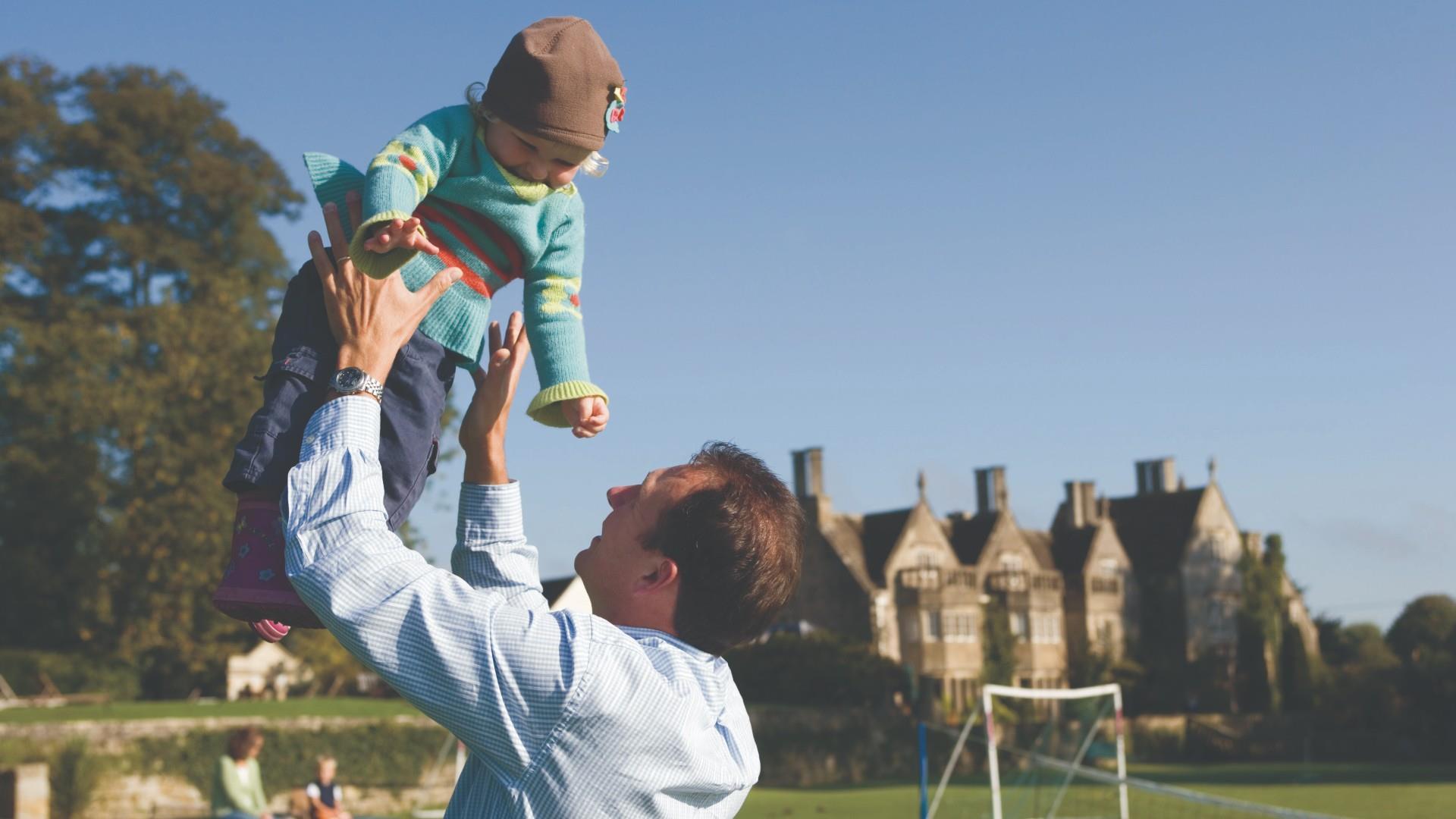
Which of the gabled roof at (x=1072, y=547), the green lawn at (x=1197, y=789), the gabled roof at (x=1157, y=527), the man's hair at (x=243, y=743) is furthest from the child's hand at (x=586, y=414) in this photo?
the gabled roof at (x=1157, y=527)

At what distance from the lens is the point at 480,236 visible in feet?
10.2

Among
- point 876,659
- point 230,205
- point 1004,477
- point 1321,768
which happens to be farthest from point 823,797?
point 1004,477

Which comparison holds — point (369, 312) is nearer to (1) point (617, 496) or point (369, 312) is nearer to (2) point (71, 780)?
(1) point (617, 496)

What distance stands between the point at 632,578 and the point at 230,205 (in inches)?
1641

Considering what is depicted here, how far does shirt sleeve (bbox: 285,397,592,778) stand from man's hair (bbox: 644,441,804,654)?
360mm

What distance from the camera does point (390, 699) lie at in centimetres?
4334

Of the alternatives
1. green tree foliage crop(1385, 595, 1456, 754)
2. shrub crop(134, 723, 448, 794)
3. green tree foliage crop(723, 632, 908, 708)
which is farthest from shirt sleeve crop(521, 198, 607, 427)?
green tree foliage crop(1385, 595, 1456, 754)

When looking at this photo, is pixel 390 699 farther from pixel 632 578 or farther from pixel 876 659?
pixel 632 578

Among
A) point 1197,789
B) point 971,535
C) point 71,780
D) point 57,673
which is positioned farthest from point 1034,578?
point 71,780

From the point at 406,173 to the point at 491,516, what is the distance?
0.75 m

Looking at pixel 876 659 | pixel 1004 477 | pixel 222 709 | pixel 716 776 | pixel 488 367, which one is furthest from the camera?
pixel 1004 477

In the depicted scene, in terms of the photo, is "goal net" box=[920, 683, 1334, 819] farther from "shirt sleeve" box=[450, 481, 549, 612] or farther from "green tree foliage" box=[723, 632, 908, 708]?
"shirt sleeve" box=[450, 481, 549, 612]

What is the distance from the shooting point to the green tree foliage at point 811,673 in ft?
150

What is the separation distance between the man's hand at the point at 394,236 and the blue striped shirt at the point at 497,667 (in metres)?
0.32
